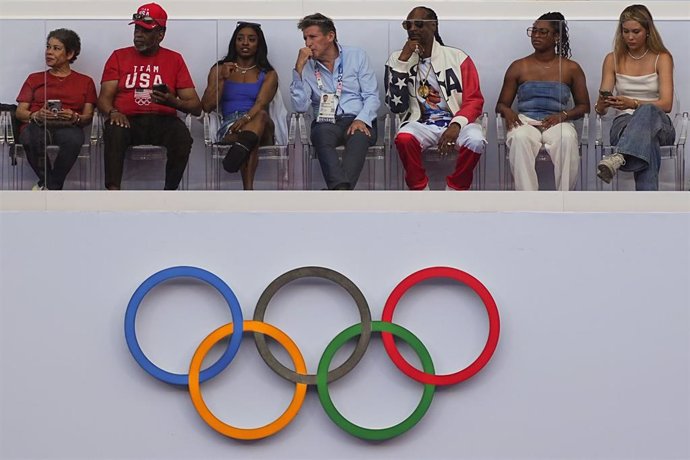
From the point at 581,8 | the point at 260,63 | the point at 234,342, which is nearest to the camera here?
the point at 234,342

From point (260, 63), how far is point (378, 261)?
144cm

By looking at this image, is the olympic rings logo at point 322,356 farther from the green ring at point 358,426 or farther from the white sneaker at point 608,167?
the white sneaker at point 608,167


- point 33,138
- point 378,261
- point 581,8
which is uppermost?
A: point 581,8

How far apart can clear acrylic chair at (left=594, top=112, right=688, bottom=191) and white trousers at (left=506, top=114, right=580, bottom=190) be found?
0.14 metres

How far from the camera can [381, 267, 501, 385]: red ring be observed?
7.88 m

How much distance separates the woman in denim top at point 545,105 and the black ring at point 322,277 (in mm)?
1179

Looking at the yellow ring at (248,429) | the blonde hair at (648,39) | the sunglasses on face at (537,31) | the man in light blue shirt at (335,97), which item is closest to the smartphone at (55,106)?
the man in light blue shirt at (335,97)

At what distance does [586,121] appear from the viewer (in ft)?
27.2

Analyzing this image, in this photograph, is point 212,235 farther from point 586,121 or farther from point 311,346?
point 586,121

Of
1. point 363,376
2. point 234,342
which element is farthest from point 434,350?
→ point 234,342

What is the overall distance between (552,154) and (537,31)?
79cm

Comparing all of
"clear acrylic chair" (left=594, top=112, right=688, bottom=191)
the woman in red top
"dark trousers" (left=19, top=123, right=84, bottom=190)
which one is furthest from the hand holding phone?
"clear acrylic chair" (left=594, top=112, right=688, bottom=191)

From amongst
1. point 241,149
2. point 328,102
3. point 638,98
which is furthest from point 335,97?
point 638,98

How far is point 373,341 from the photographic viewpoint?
8008mm
